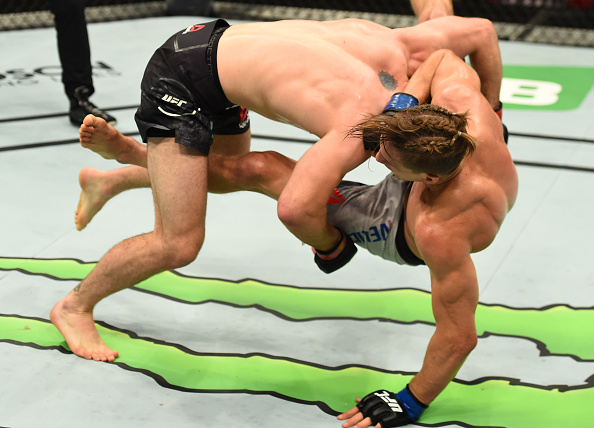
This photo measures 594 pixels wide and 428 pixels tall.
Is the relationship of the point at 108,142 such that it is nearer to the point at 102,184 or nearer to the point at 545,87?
the point at 102,184

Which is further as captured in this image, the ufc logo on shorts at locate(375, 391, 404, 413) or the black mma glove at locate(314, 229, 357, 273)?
the black mma glove at locate(314, 229, 357, 273)

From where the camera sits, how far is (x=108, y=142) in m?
2.62

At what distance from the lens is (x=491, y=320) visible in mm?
Answer: 2832

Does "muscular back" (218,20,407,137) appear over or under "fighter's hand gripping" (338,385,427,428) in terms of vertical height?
over

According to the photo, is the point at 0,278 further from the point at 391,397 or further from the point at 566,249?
the point at 566,249

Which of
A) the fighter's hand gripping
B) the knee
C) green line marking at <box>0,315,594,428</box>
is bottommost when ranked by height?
green line marking at <box>0,315,594,428</box>

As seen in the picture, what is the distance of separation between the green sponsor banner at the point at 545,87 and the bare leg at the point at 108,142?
3.09m

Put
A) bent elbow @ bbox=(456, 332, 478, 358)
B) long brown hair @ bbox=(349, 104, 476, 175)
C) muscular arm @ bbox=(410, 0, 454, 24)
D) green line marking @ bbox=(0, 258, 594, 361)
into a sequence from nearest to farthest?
1. long brown hair @ bbox=(349, 104, 476, 175)
2. bent elbow @ bbox=(456, 332, 478, 358)
3. muscular arm @ bbox=(410, 0, 454, 24)
4. green line marking @ bbox=(0, 258, 594, 361)

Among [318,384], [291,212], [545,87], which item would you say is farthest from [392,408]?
[545,87]

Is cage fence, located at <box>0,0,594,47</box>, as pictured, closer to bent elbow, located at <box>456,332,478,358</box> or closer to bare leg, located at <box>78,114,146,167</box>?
bare leg, located at <box>78,114,146,167</box>

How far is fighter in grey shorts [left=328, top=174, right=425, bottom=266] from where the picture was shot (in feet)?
7.84

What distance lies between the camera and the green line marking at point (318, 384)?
7.79ft

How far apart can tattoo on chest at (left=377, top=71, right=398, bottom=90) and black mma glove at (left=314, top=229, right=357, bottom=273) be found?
0.50 metres

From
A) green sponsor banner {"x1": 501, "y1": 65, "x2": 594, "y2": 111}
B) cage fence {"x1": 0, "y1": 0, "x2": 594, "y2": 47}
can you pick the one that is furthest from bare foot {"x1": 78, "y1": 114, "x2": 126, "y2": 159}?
cage fence {"x1": 0, "y1": 0, "x2": 594, "y2": 47}
